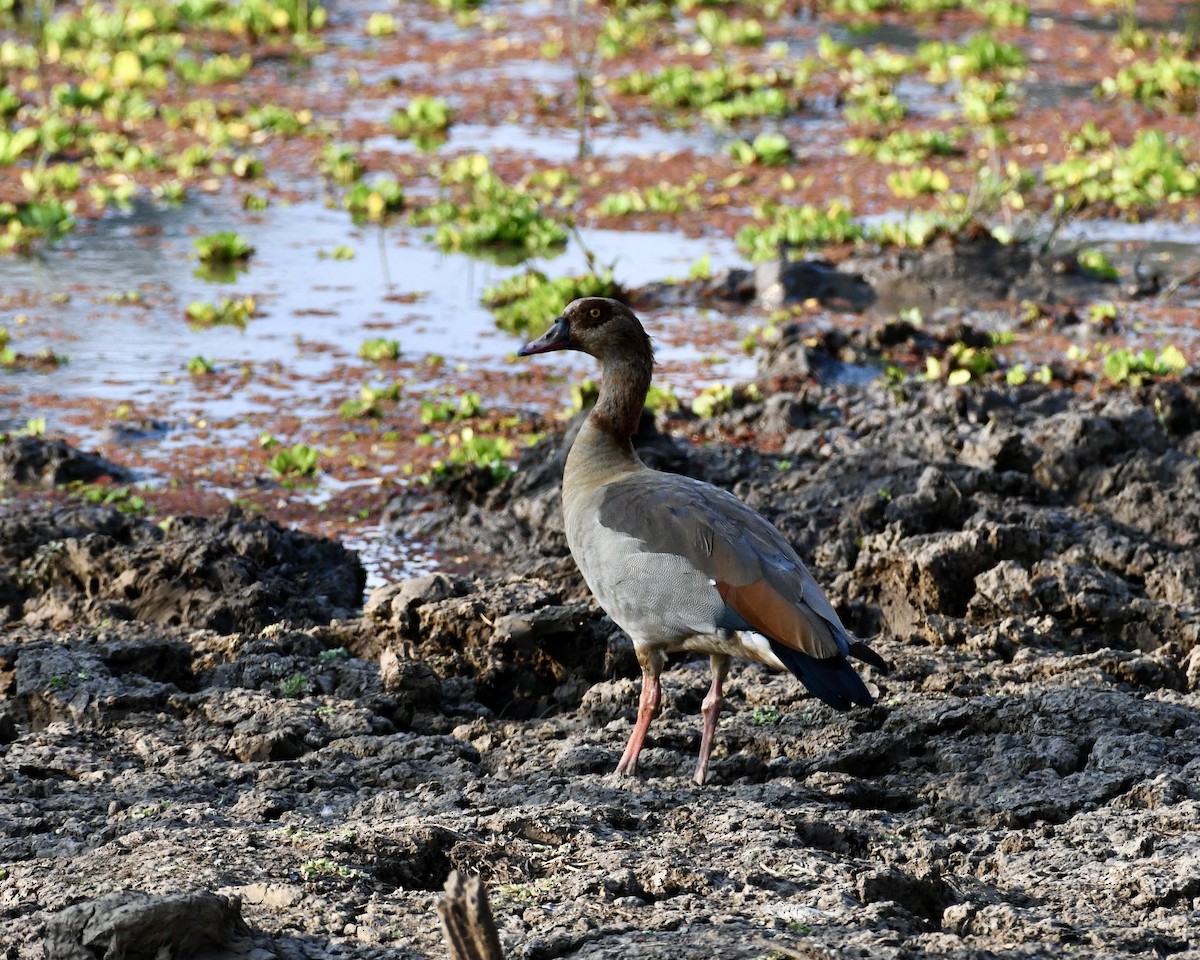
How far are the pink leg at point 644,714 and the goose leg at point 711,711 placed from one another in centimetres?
16

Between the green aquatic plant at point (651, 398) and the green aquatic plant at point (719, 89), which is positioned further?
the green aquatic plant at point (719, 89)

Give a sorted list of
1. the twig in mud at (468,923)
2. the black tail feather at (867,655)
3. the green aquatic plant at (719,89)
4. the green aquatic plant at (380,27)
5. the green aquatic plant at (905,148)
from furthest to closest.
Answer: the green aquatic plant at (380,27), the green aquatic plant at (719,89), the green aquatic plant at (905,148), the black tail feather at (867,655), the twig in mud at (468,923)

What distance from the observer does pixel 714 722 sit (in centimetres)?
523

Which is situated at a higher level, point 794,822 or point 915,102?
point 915,102

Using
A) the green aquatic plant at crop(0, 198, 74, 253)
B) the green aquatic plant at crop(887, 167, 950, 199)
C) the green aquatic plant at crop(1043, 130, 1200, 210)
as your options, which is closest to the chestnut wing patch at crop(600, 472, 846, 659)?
the green aquatic plant at crop(887, 167, 950, 199)

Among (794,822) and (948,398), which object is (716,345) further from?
(794,822)

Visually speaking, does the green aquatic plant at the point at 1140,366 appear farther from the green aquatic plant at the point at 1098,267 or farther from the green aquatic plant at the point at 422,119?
the green aquatic plant at the point at 422,119

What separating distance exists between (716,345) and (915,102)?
7.07 m

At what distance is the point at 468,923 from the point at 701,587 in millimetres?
2225

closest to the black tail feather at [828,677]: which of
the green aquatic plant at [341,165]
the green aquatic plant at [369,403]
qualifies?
the green aquatic plant at [369,403]

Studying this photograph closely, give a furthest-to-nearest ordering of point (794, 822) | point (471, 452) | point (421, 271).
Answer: point (421, 271)
point (471, 452)
point (794, 822)

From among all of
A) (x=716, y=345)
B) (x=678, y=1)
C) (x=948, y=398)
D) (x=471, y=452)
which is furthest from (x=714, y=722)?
(x=678, y=1)

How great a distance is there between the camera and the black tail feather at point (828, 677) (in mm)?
4781

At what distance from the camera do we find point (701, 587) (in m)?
5.14
